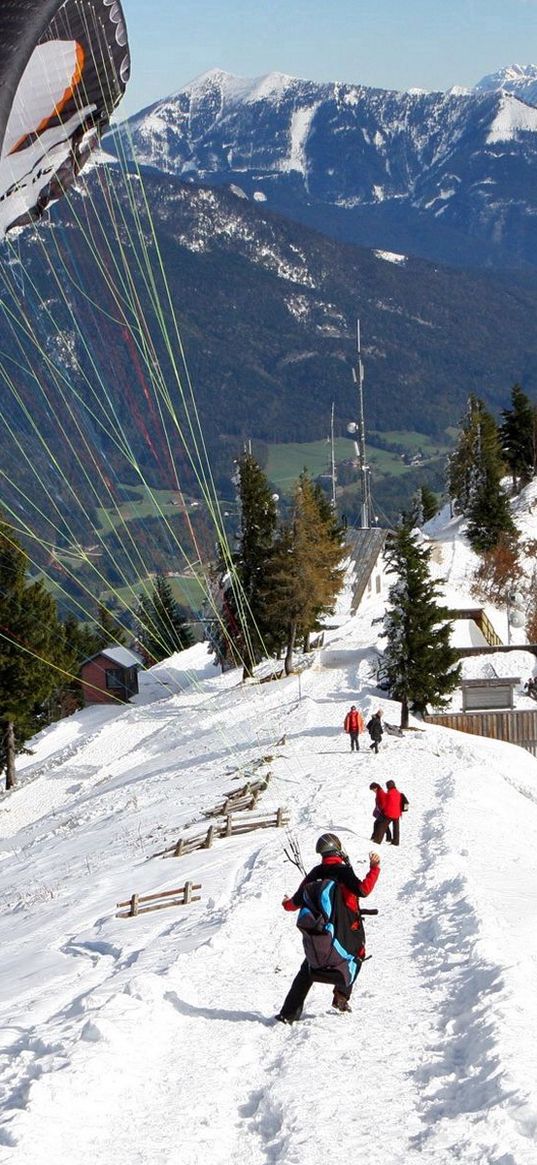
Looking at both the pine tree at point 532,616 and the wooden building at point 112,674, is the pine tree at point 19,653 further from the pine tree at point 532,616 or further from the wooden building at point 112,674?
the pine tree at point 532,616

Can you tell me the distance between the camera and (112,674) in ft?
232

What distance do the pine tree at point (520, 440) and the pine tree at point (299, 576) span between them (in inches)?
1573

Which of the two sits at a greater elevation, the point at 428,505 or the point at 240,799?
the point at 428,505

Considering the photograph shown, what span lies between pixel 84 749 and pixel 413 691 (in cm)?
1792

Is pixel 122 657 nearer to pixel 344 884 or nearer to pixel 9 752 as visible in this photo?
pixel 9 752

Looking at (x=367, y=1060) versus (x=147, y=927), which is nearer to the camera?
(x=367, y=1060)

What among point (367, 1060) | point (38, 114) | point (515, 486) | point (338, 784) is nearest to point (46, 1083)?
point (367, 1060)

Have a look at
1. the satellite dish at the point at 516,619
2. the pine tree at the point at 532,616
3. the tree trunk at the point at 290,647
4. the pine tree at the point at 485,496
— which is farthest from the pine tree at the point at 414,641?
the pine tree at the point at 485,496

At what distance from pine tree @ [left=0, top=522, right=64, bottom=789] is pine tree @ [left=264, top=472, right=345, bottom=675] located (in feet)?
32.4

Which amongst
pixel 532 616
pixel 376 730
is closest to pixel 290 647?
pixel 532 616

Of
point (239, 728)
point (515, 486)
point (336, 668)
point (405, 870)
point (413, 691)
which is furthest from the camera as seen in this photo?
point (515, 486)

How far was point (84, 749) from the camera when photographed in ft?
170

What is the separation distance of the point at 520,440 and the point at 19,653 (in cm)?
5048

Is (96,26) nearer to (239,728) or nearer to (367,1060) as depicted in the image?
(367,1060)
